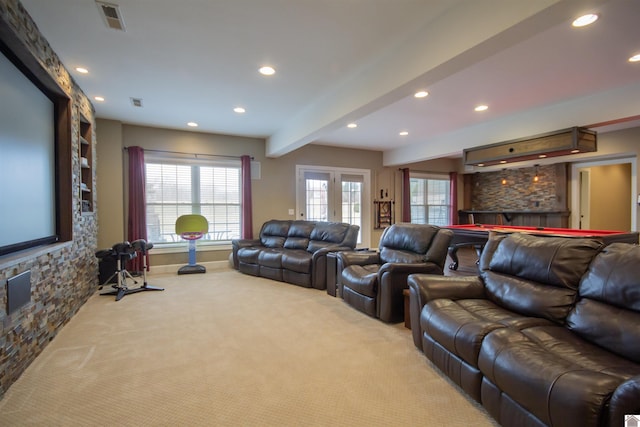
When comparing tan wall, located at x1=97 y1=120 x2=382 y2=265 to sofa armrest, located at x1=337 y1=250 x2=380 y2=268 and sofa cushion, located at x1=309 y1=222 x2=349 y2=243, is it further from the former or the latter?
sofa armrest, located at x1=337 y1=250 x2=380 y2=268

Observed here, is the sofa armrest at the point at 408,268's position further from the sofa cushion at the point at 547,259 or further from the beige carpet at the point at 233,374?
the sofa cushion at the point at 547,259

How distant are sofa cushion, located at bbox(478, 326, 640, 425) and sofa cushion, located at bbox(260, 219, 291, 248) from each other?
4433mm

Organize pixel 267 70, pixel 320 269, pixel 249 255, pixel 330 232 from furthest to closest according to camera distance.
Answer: pixel 249 255
pixel 330 232
pixel 320 269
pixel 267 70

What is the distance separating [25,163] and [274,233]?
3.92m

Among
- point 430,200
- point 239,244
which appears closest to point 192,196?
point 239,244

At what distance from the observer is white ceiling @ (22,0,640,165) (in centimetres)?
228

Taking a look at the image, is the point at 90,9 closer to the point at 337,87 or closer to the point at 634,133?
the point at 337,87

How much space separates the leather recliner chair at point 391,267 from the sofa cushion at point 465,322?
785mm

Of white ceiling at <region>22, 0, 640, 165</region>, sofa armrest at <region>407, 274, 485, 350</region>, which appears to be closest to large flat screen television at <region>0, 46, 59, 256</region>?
white ceiling at <region>22, 0, 640, 165</region>

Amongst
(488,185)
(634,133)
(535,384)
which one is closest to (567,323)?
(535,384)

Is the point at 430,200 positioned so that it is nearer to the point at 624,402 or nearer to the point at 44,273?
the point at 624,402

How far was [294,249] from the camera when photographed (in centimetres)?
550

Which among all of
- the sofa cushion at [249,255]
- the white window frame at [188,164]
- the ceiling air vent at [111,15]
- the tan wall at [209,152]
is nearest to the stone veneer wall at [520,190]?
the tan wall at [209,152]

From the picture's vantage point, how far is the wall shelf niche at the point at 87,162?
422cm
